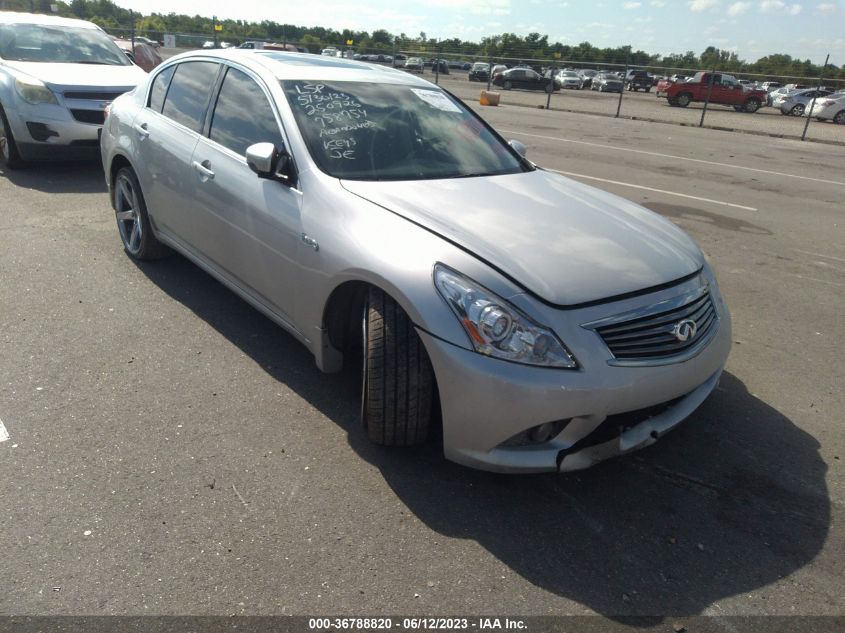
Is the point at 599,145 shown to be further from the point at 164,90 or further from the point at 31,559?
the point at 31,559

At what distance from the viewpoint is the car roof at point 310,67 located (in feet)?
13.5

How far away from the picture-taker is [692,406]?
10.1ft

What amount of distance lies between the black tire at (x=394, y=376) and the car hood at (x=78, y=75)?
6.63 meters

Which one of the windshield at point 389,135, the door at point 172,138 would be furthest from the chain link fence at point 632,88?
the windshield at point 389,135

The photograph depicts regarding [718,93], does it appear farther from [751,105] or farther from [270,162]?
[270,162]

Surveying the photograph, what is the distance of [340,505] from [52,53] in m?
8.54

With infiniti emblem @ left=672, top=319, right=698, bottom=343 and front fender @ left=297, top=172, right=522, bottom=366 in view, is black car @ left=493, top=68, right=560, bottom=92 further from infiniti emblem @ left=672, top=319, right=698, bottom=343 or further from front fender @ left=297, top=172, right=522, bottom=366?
infiniti emblem @ left=672, top=319, right=698, bottom=343

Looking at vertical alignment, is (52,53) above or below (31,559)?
above

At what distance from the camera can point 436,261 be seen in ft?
9.25

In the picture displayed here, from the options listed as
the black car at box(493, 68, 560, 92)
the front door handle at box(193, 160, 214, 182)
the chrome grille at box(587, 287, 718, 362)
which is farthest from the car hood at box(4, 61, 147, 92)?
the black car at box(493, 68, 560, 92)

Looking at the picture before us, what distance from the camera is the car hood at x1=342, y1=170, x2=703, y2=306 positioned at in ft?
9.28

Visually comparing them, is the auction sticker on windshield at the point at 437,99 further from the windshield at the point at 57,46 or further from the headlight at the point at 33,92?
the windshield at the point at 57,46

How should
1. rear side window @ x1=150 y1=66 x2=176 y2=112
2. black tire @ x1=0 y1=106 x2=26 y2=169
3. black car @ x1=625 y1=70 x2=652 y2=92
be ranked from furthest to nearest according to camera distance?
black car @ x1=625 y1=70 x2=652 y2=92, black tire @ x1=0 y1=106 x2=26 y2=169, rear side window @ x1=150 y1=66 x2=176 y2=112

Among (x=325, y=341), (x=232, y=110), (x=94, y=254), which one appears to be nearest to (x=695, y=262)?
(x=325, y=341)
